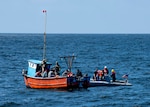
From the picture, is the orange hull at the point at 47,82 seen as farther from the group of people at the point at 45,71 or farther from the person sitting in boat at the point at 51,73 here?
the person sitting in boat at the point at 51,73

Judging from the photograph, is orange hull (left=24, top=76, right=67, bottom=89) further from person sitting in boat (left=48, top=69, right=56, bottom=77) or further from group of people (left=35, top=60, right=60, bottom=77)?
person sitting in boat (left=48, top=69, right=56, bottom=77)

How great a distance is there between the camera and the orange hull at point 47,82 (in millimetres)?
44469

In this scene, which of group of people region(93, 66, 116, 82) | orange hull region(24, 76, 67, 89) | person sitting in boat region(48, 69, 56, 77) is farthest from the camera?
group of people region(93, 66, 116, 82)

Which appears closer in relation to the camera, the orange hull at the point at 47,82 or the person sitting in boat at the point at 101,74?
the orange hull at the point at 47,82

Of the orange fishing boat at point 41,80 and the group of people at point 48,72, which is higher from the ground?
the group of people at point 48,72

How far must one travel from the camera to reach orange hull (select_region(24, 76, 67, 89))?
146 ft

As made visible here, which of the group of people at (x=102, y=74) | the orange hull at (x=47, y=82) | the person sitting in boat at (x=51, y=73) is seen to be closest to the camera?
the orange hull at (x=47, y=82)

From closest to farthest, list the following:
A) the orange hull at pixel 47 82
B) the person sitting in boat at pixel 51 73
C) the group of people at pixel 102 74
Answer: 1. the orange hull at pixel 47 82
2. the person sitting in boat at pixel 51 73
3. the group of people at pixel 102 74

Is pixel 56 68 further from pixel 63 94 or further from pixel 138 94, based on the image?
pixel 138 94

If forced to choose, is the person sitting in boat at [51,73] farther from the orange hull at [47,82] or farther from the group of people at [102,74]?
the group of people at [102,74]

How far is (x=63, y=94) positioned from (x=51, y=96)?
5.16 feet

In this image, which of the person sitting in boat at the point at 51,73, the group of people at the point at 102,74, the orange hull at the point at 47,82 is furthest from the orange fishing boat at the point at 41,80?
the group of people at the point at 102,74

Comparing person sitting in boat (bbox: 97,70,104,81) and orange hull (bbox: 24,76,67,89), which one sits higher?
person sitting in boat (bbox: 97,70,104,81)

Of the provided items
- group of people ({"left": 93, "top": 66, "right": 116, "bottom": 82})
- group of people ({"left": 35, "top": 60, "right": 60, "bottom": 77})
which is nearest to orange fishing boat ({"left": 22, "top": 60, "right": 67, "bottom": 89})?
group of people ({"left": 35, "top": 60, "right": 60, "bottom": 77})
